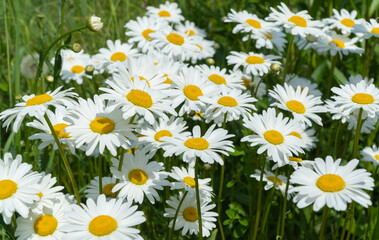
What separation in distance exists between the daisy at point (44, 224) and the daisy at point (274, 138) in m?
0.75

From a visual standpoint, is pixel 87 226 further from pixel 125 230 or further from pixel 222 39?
pixel 222 39

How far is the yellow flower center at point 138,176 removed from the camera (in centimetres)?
186

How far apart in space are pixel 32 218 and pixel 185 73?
0.86 m

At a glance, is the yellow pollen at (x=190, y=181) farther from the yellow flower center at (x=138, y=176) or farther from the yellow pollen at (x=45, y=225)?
the yellow pollen at (x=45, y=225)

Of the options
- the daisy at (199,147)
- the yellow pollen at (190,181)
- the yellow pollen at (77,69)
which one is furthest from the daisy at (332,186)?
the yellow pollen at (77,69)

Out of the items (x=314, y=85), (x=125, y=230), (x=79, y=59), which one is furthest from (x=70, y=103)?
(x=314, y=85)

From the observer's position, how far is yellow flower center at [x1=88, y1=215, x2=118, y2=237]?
1.48m

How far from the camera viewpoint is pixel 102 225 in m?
1.50

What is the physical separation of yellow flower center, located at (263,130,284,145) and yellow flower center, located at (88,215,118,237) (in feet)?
2.28

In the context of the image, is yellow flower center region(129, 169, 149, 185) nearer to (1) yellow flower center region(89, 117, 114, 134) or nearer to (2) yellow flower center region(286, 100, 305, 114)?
(1) yellow flower center region(89, 117, 114, 134)

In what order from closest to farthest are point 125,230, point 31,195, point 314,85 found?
point 125,230 → point 31,195 → point 314,85

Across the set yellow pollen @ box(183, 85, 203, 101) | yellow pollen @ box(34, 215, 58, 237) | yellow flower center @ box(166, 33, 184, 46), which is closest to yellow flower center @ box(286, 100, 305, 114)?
yellow pollen @ box(183, 85, 203, 101)

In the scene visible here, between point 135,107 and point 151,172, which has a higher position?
point 135,107

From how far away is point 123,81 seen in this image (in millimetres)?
1801
